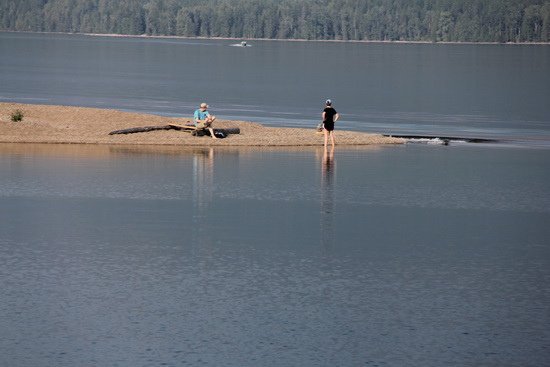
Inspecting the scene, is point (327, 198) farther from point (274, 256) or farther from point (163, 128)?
point (163, 128)

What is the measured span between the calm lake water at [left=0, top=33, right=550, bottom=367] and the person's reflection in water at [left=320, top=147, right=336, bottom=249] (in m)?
0.09

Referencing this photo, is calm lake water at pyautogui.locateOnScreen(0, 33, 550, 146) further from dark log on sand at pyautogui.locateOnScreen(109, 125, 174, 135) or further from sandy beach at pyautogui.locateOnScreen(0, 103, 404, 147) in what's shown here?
dark log on sand at pyautogui.locateOnScreen(109, 125, 174, 135)

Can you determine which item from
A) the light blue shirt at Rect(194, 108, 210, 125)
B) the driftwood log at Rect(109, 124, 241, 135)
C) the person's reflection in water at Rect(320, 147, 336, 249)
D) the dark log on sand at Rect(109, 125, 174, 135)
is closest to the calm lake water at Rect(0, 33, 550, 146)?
the driftwood log at Rect(109, 124, 241, 135)

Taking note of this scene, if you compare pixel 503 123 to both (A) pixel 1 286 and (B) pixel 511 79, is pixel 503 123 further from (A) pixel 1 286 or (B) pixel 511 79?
(B) pixel 511 79

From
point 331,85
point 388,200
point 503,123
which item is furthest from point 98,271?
point 331,85

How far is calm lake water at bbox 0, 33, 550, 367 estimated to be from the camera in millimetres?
13477

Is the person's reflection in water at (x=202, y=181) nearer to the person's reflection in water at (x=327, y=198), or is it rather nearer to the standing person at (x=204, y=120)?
the standing person at (x=204, y=120)

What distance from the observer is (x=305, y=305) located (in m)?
15.2

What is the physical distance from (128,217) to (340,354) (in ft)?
30.8

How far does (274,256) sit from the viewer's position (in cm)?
1836

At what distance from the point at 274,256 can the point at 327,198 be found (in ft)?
21.1

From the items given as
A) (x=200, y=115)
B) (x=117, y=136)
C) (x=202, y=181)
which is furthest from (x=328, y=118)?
(x=202, y=181)

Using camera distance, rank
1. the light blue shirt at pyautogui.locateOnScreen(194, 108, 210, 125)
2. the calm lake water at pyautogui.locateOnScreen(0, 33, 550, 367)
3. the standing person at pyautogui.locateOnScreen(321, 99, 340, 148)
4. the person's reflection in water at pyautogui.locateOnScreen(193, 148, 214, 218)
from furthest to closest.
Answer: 1. the light blue shirt at pyautogui.locateOnScreen(194, 108, 210, 125)
2. the standing person at pyautogui.locateOnScreen(321, 99, 340, 148)
3. the person's reflection in water at pyautogui.locateOnScreen(193, 148, 214, 218)
4. the calm lake water at pyautogui.locateOnScreen(0, 33, 550, 367)

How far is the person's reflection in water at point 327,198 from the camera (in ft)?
66.0
